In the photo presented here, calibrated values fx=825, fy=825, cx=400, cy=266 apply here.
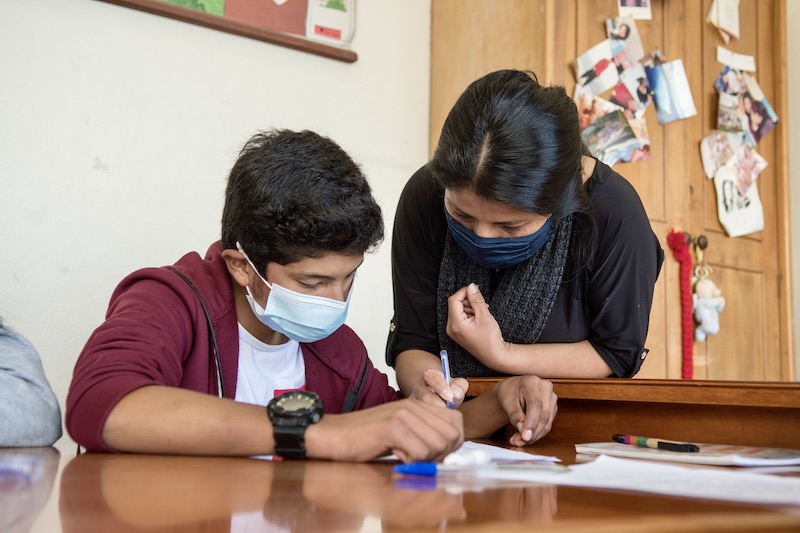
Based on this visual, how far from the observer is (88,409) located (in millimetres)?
964

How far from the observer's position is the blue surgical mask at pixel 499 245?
1.44 m

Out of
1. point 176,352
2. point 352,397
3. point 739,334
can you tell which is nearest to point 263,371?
point 352,397

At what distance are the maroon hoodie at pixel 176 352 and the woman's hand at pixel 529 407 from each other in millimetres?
266

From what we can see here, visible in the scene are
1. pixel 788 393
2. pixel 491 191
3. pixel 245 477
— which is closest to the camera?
pixel 245 477

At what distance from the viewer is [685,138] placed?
3006 millimetres

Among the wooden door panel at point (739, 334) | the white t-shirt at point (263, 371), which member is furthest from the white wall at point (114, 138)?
the wooden door panel at point (739, 334)

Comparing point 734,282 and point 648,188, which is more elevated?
point 648,188

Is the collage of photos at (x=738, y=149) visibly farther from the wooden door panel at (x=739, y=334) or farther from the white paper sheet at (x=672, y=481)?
the white paper sheet at (x=672, y=481)

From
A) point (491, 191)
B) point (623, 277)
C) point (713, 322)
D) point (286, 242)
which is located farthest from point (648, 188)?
point (286, 242)

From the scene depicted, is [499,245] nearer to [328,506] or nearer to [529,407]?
[529,407]

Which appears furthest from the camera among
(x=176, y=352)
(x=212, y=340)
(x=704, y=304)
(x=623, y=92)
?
(x=704, y=304)

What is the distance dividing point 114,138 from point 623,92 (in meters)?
1.65

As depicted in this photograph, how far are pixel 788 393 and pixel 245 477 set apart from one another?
0.69 m

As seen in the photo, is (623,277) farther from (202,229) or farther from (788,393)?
(202,229)
